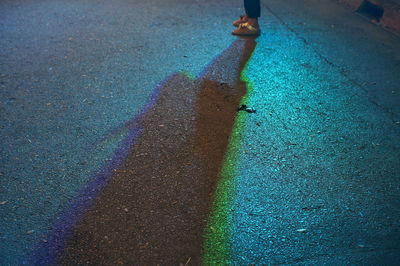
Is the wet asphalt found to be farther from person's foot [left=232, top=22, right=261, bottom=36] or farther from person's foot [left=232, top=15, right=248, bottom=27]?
person's foot [left=232, top=15, right=248, bottom=27]

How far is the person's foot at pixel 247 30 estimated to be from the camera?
5.56m

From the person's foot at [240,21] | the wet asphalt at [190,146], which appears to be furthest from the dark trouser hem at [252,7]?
the wet asphalt at [190,146]

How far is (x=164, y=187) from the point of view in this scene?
111 inches

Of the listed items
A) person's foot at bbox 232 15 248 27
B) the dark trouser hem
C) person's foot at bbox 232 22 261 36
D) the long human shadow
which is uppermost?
the dark trouser hem

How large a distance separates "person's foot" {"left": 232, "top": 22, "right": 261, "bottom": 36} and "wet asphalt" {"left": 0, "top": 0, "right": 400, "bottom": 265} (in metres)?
0.16

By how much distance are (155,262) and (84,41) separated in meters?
4.09

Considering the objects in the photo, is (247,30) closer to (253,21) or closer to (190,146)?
(253,21)

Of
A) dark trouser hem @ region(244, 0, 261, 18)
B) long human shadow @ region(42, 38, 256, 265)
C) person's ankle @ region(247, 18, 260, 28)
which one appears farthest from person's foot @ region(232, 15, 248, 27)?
long human shadow @ region(42, 38, 256, 265)

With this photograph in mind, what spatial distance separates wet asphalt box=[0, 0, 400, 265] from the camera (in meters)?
2.41

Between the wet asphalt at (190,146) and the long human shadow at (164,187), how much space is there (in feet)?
0.04

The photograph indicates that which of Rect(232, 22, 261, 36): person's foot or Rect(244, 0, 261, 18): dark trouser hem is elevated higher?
Rect(244, 0, 261, 18): dark trouser hem

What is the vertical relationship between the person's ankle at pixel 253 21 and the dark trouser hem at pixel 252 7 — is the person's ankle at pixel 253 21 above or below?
below

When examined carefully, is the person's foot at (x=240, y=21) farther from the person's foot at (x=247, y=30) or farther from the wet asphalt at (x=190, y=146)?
the wet asphalt at (x=190, y=146)

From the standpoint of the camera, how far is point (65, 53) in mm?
4984
